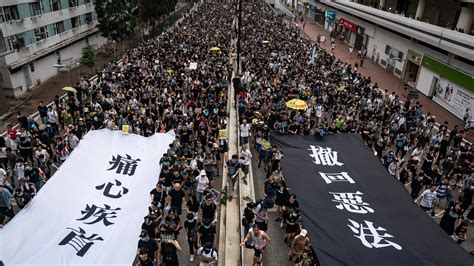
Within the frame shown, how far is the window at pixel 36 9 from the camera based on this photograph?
2795 cm

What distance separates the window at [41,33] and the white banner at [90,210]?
19.8 meters

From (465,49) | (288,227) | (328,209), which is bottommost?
(288,227)

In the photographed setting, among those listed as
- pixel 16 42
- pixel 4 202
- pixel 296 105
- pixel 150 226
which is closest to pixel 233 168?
pixel 150 226

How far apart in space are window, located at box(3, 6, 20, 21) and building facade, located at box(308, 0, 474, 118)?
30717mm

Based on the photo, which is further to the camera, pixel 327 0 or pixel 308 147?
pixel 327 0

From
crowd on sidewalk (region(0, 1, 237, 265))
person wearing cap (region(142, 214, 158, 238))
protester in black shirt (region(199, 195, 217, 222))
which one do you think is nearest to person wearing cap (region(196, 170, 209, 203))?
crowd on sidewalk (region(0, 1, 237, 265))

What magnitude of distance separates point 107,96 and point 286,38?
25408 mm

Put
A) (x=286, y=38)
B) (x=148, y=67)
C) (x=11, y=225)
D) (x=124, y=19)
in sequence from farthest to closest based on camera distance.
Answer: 1. (x=286, y=38)
2. (x=124, y=19)
3. (x=148, y=67)
4. (x=11, y=225)

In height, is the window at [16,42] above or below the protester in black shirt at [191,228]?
above

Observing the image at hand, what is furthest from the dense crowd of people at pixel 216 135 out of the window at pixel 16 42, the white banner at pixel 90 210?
the window at pixel 16 42

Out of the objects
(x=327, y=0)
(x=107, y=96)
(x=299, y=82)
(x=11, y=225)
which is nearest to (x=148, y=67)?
(x=107, y=96)

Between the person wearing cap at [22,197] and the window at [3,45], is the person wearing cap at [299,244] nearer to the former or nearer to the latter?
the person wearing cap at [22,197]

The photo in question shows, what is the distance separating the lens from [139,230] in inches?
387

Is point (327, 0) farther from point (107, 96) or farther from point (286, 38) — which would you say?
point (107, 96)
